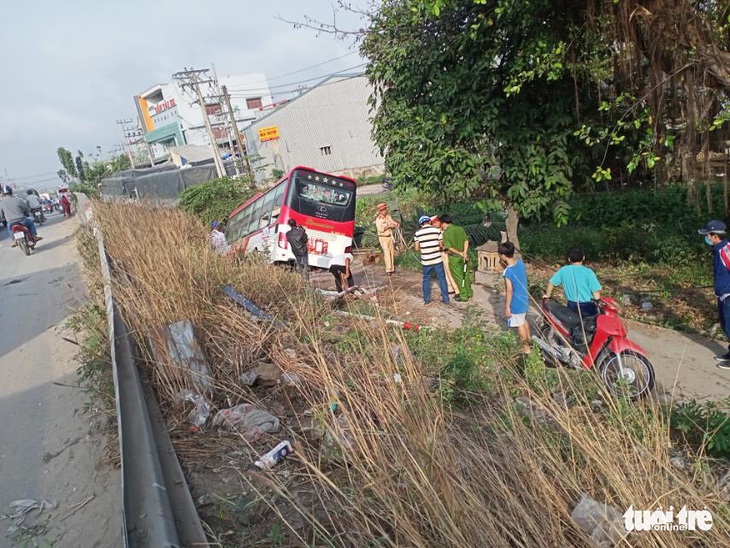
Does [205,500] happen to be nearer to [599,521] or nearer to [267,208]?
[599,521]

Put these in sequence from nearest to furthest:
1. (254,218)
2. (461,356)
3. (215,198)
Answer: (461,356)
(254,218)
(215,198)

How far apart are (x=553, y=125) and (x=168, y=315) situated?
5.54m

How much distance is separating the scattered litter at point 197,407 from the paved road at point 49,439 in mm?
653

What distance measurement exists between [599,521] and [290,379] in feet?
8.90

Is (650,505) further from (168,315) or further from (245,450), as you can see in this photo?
(168,315)

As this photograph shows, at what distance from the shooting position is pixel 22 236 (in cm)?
1422

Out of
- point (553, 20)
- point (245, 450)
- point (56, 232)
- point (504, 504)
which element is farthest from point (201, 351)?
point (56, 232)

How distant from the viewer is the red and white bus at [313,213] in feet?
34.2

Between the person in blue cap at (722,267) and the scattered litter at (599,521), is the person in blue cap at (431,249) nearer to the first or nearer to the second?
the person in blue cap at (722,267)

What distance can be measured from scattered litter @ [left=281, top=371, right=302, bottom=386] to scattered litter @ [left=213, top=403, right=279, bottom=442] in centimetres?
34

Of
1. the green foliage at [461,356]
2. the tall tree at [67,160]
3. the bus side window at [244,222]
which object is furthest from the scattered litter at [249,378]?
the tall tree at [67,160]

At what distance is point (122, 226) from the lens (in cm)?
867

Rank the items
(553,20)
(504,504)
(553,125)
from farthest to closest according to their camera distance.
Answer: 1. (553,125)
2. (553,20)
3. (504,504)

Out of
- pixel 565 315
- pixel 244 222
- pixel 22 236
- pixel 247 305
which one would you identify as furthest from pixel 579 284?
pixel 22 236
